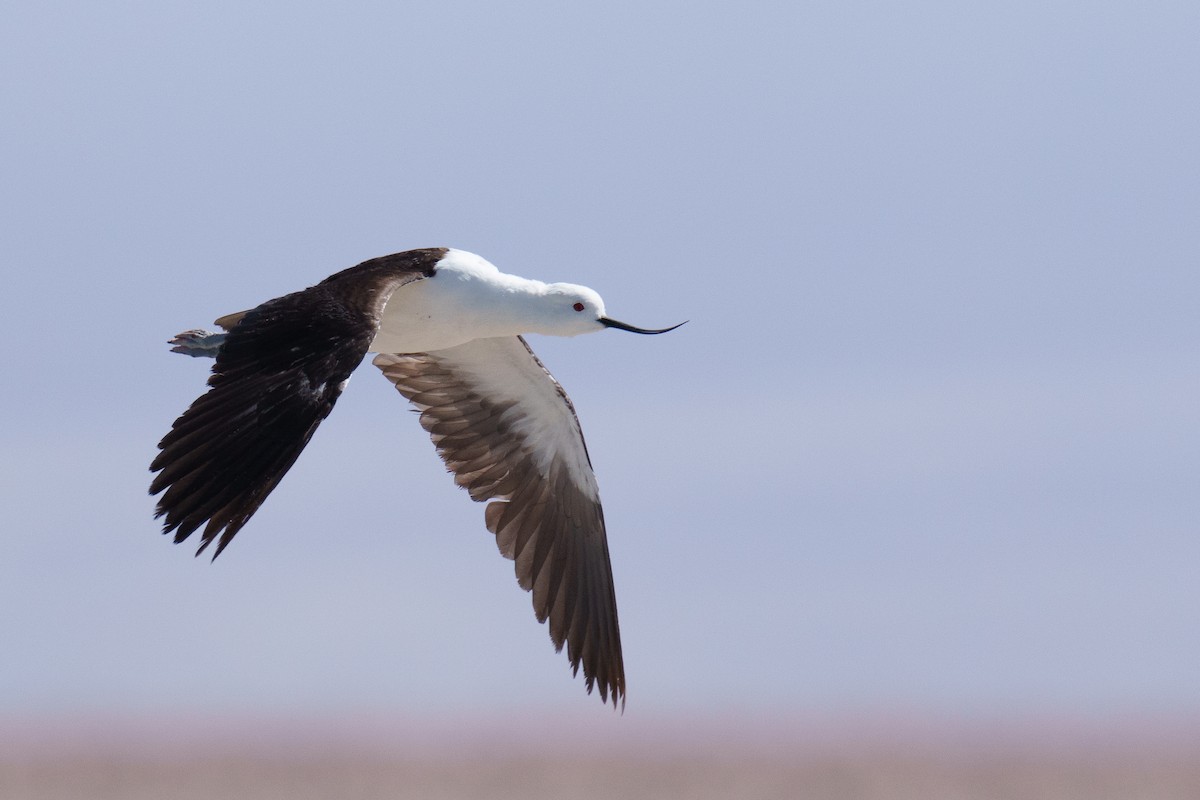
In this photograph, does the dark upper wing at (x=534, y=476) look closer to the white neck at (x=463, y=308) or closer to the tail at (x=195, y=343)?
the white neck at (x=463, y=308)

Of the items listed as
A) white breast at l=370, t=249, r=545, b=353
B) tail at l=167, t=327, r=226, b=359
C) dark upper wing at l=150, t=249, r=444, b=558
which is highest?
white breast at l=370, t=249, r=545, b=353

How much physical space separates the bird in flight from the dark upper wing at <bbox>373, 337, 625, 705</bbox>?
1 cm

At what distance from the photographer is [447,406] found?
17.2 metres

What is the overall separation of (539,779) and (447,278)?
3555 cm

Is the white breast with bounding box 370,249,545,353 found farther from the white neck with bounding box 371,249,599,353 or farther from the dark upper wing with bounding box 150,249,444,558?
the dark upper wing with bounding box 150,249,444,558

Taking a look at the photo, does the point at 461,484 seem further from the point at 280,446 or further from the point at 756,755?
the point at 756,755

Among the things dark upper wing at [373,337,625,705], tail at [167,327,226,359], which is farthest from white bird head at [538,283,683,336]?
tail at [167,327,226,359]

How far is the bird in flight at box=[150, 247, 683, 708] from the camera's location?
1184 cm

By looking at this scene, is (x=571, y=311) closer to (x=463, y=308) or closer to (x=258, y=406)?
(x=463, y=308)

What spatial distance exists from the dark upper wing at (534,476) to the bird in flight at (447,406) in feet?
0.04

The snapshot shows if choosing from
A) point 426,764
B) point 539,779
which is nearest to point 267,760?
point 426,764

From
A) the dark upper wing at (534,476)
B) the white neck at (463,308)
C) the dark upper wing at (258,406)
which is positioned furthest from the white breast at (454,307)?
the dark upper wing at (534,476)

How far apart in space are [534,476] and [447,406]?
3.27 ft

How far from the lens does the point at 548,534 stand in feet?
55.1
